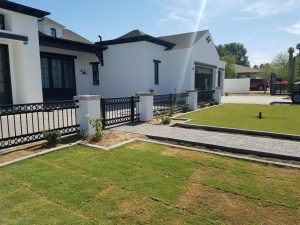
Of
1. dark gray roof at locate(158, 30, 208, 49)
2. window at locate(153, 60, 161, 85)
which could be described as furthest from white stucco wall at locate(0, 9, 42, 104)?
dark gray roof at locate(158, 30, 208, 49)

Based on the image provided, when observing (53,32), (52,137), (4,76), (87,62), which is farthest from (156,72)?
(52,137)

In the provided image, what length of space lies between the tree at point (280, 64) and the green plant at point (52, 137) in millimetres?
51705

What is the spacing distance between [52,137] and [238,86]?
35648 mm

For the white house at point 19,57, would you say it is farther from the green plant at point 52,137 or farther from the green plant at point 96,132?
the green plant at point 52,137

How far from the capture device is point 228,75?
173 feet

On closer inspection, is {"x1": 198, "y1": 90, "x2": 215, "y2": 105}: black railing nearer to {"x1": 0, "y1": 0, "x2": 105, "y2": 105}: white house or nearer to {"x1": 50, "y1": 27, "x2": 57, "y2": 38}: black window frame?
{"x1": 0, "y1": 0, "x2": 105, "y2": 105}: white house

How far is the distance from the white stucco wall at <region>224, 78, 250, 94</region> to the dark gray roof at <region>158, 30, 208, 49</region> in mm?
18001

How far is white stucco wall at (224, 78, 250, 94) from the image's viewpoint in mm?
36906

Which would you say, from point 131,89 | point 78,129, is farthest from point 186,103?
point 78,129

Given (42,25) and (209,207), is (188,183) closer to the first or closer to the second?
(209,207)

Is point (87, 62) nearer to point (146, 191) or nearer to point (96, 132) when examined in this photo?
point (96, 132)

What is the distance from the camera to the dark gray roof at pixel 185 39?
786 inches

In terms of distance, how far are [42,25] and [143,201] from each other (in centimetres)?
1725

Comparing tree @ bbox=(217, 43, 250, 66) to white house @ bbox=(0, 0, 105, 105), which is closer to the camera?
white house @ bbox=(0, 0, 105, 105)
